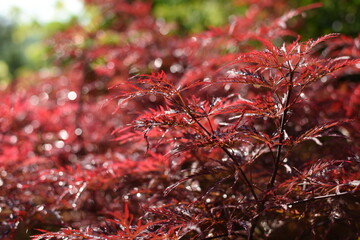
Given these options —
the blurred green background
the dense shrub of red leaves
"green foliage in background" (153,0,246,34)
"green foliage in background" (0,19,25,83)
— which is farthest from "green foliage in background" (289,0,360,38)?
"green foliage in background" (0,19,25,83)

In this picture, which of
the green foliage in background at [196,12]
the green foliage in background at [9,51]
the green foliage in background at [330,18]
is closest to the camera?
the green foliage in background at [330,18]

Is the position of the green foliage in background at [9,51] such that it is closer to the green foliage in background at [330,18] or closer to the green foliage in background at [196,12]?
the green foliage in background at [196,12]

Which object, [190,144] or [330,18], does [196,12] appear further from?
[190,144]

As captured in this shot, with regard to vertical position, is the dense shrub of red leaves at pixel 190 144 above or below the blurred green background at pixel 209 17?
above

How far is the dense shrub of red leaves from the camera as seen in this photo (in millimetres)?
1092

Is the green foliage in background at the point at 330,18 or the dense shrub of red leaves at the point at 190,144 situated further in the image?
the green foliage in background at the point at 330,18

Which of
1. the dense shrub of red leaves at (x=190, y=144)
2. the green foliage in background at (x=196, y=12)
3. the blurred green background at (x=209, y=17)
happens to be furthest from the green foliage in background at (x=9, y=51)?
the dense shrub of red leaves at (x=190, y=144)

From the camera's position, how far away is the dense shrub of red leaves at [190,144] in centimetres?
109

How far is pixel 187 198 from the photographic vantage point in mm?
1479

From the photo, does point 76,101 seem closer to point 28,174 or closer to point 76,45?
point 76,45

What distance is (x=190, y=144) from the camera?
1.13 meters

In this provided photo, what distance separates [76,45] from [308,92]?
2.04 meters

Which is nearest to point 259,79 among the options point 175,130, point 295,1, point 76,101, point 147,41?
point 175,130

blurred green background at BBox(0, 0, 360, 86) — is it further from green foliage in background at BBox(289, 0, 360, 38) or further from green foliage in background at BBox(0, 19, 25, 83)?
green foliage in background at BBox(0, 19, 25, 83)
